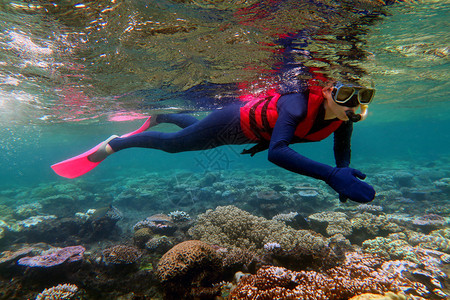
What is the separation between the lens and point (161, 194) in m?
17.3

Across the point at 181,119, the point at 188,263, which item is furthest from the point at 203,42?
the point at 188,263

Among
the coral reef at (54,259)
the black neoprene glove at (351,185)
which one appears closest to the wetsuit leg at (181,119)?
the black neoprene glove at (351,185)

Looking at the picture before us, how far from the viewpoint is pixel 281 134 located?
2572 mm

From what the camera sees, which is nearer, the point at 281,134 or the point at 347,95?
the point at 281,134

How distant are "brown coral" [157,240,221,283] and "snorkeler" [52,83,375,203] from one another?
219cm

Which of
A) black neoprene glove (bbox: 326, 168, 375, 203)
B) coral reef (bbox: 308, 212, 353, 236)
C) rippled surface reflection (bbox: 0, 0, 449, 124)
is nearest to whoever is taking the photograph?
black neoprene glove (bbox: 326, 168, 375, 203)

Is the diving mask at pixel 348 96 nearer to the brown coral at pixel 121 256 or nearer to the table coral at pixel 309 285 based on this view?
the table coral at pixel 309 285

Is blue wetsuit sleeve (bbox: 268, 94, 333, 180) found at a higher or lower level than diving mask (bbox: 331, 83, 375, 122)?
lower

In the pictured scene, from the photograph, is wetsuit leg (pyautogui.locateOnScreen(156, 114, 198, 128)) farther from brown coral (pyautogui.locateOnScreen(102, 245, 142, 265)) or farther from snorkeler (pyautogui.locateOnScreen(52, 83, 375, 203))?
brown coral (pyautogui.locateOnScreen(102, 245, 142, 265))

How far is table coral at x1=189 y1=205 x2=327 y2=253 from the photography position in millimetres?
5650

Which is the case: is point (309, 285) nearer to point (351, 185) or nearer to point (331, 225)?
point (351, 185)

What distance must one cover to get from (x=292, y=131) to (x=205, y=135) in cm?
225

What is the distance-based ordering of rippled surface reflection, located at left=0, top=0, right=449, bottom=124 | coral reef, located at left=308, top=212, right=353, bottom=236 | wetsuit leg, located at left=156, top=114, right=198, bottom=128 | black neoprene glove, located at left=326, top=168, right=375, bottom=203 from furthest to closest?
1. coral reef, located at left=308, top=212, right=353, bottom=236
2. wetsuit leg, located at left=156, top=114, right=198, bottom=128
3. rippled surface reflection, located at left=0, top=0, right=449, bottom=124
4. black neoprene glove, located at left=326, top=168, right=375, bottom=203

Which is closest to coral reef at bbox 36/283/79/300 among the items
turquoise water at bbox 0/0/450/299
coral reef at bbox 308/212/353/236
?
turquoise water at bbox 0/0/450/299
